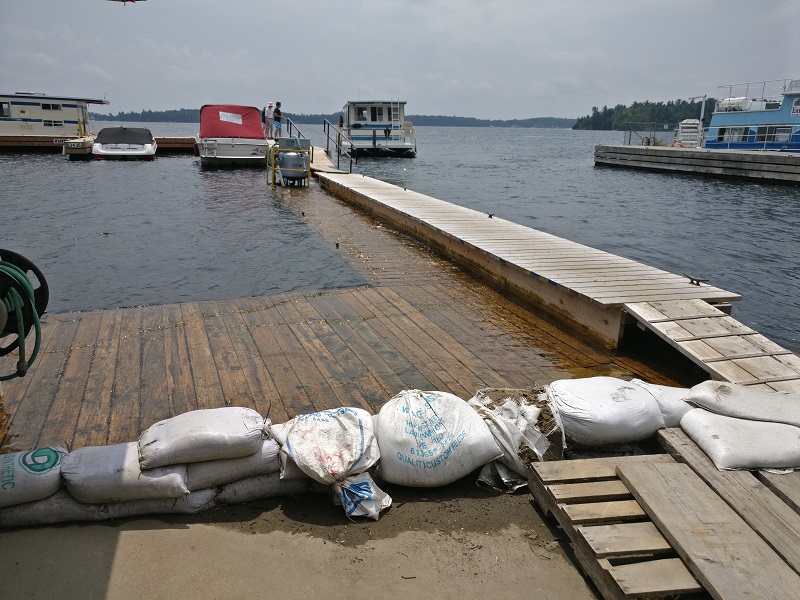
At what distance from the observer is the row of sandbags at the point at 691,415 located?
2.96 metres

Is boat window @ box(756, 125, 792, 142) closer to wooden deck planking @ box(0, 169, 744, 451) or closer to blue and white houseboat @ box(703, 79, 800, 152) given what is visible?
blue and white houseboat @ box(703, 79, 800, 152)

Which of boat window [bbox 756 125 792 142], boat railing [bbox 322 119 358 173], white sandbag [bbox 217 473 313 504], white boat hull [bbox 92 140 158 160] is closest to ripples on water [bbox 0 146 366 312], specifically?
boat railing [bbox 322 119 358 173]

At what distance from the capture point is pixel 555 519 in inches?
119

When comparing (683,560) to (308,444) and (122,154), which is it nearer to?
(308,444)

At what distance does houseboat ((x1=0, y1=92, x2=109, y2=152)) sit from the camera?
28.5 meters

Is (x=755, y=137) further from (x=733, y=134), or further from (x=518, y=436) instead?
(x=518, y=436)

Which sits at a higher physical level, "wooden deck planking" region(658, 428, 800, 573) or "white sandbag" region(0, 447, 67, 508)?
"wooden deck planking" region(658, 428, 800, 573)

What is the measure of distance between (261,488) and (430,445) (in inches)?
35.7

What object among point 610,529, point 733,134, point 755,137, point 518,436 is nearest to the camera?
point 610,529

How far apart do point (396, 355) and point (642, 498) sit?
2561 mm

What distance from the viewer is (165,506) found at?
2980 mm

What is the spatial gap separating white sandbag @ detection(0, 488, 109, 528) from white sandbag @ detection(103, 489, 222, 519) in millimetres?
58

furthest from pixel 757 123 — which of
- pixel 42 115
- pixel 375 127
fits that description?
pixel 42 115

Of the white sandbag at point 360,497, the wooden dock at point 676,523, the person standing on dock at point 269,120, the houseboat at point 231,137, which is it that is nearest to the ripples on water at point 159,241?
the houseboat at point 231,137
